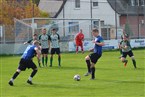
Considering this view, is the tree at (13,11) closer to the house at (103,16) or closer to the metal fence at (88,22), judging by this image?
the house at (103,16)

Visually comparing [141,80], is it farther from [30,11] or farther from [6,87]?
[30,11]

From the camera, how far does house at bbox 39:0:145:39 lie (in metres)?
45.8

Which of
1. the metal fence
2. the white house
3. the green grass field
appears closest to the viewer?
the green grass field

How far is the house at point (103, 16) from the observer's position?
45.8m

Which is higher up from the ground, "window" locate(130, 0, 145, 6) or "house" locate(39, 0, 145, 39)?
"window" locate(130, 0, 145, 6)

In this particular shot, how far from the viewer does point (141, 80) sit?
1739 centimetres

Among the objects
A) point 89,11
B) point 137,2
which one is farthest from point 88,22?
point 137,2

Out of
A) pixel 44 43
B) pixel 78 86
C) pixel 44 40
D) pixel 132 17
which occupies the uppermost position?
pixel 132 17

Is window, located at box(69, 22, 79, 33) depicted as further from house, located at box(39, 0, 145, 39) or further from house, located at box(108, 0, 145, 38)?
Answer: house, located at box(108, 0, 145, 38)

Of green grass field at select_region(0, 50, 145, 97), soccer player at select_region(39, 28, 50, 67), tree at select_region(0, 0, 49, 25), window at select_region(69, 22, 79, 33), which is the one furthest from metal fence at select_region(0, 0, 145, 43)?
green grass field at select_region(0, 50, 145, 97)

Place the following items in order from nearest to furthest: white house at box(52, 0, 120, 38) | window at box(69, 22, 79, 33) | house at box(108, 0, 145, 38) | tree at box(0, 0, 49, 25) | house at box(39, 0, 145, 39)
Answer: window at box(69, 22, 79, 33), house at box(39, 0, 145, 39), tree at box(0, 0, 49, 25), house at box(108, 0, 145, 38), white house at box(52, 0, 120, 38)

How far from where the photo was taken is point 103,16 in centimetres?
6156

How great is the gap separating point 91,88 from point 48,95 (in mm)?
1969

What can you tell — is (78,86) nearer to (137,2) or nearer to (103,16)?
(103,16)
